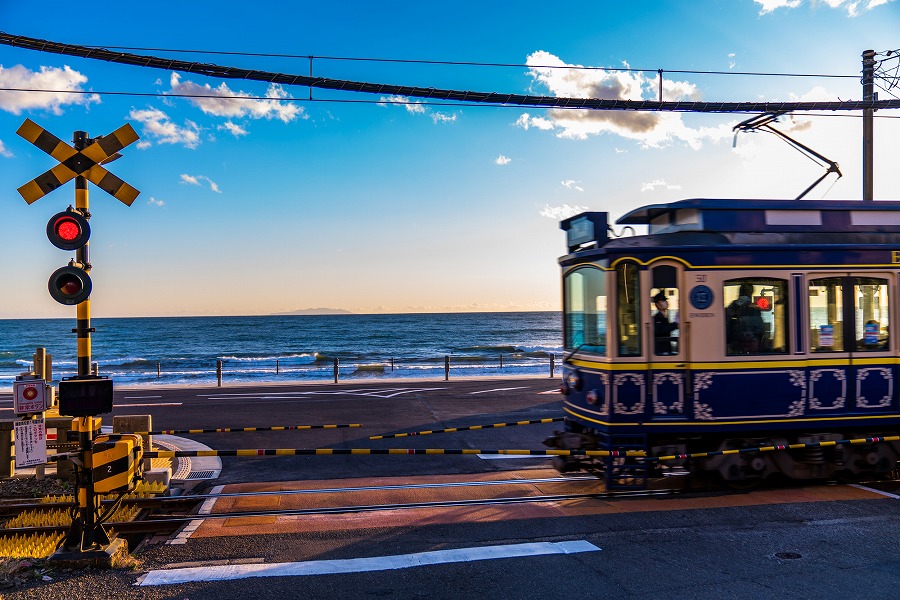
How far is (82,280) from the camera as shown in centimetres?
607

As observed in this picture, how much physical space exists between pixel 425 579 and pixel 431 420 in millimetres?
9552

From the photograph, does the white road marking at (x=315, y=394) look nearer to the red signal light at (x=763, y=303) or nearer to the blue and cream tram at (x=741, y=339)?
the blue and cream tram at (x=741, y=339)

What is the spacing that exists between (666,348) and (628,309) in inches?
27.1

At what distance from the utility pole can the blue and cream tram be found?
15.6 feet

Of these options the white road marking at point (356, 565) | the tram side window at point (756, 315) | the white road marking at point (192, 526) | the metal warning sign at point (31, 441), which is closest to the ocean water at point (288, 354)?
the metal warning sign at point (31, 441)

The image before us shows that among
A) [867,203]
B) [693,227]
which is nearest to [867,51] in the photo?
[867,203]

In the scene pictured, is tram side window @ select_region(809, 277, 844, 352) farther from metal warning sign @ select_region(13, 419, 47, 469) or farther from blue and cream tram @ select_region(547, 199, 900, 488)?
metal warning sign @ select_region(13, 419, 47, 469)

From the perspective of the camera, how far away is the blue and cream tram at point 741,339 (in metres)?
7.83

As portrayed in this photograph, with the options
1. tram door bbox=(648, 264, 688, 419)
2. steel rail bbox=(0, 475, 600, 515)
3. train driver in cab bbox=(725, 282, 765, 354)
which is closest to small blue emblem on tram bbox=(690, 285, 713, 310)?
tram door bbox=(648, 264, 688, 419)

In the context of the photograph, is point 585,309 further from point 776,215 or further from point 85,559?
point 85,559

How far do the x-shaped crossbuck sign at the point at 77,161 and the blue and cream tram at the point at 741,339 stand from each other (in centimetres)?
568

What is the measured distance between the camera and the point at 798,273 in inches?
320

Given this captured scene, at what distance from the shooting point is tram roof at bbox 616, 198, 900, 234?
8133 mm

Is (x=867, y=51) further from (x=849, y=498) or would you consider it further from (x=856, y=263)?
(x=849, y=498)
